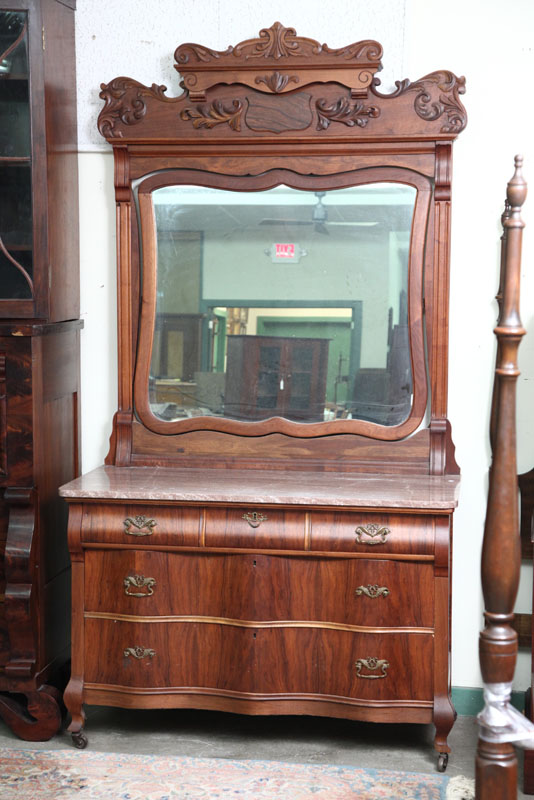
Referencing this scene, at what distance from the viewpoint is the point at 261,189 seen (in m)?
3.50

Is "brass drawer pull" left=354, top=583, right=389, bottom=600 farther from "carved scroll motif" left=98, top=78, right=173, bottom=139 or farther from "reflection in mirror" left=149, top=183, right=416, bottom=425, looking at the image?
"carved scroll motif" left=98, top=78, right=173, bottom=139

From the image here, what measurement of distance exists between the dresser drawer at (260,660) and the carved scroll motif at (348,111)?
1888mm

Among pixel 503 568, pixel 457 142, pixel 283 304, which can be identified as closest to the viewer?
pixel 503 568

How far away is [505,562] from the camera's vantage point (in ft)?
6.39

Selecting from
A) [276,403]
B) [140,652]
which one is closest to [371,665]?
[140,652]

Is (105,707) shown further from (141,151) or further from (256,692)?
(141,151)

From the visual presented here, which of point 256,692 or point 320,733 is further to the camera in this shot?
point 320,733

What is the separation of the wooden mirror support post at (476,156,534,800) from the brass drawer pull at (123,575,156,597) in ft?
4.94

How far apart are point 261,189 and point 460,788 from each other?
2.28 meters

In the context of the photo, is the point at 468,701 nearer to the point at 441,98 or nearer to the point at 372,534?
the point at 372,534

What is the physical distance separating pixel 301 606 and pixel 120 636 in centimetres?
66

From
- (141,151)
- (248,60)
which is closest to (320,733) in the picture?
(141,151)

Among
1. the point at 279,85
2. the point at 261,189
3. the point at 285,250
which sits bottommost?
the point at 285,250

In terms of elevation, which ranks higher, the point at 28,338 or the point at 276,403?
the point at 28,338
